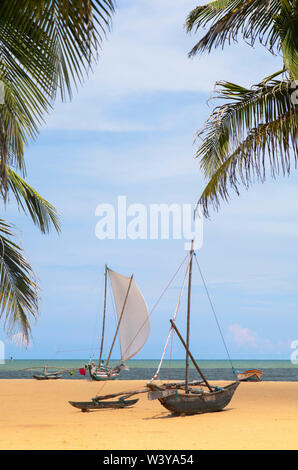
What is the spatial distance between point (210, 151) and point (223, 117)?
34.1 inches

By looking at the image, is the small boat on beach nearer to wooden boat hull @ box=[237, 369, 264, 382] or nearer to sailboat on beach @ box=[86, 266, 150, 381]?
sailboat on beach @ box=[86, 266, 150, 381]

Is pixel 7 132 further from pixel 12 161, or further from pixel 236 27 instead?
pixel 236 27

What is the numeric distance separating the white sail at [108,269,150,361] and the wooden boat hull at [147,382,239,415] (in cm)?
2635

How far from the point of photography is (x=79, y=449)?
987 centimetres

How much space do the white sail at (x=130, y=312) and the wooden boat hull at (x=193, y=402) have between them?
86.5ft

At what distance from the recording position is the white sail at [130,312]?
137 feet

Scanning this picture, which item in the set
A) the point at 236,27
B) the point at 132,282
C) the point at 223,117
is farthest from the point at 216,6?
the point at 132,282

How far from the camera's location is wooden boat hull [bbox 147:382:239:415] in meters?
14.4

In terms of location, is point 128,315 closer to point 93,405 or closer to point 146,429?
point 93,405

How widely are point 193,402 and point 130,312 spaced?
27808 mm

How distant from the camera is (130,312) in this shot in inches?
1670
